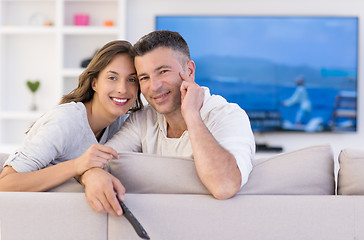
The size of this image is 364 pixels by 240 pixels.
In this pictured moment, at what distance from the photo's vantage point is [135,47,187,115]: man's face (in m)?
1.81

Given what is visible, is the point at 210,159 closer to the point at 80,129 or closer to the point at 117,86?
the point at 80,129

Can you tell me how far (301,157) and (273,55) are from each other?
404 centimetres

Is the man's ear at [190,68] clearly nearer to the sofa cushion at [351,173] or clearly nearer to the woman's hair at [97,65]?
the woman's hair at [97,65]

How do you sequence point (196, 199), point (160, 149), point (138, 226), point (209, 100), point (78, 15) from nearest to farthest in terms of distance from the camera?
1. point (138, 226)
2. point (196, 199)
3. point (209, 100)
4. point (160, 149)
5. point (78, 15)

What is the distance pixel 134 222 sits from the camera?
1.03 metres

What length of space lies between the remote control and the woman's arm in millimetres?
205

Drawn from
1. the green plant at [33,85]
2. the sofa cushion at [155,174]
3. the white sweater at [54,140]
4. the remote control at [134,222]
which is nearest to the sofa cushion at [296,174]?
the sofa cushion at [155,174]

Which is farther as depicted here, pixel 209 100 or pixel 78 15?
pixel 78 15

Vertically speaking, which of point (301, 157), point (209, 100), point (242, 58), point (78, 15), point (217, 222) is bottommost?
point (217, 222)

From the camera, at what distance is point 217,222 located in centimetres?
109

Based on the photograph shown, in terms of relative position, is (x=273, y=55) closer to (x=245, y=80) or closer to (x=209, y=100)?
(x=245, y=80)

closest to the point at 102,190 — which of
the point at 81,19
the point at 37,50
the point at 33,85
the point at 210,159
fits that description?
the point at 210,159

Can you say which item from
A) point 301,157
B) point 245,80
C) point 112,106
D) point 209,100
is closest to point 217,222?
point 301,157

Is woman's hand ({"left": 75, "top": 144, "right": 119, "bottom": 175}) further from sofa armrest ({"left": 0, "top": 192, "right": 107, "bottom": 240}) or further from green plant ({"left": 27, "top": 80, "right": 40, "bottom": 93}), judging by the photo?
green plant ({"left": 27, "top": 80, "right": 40, "bottom": 93})
